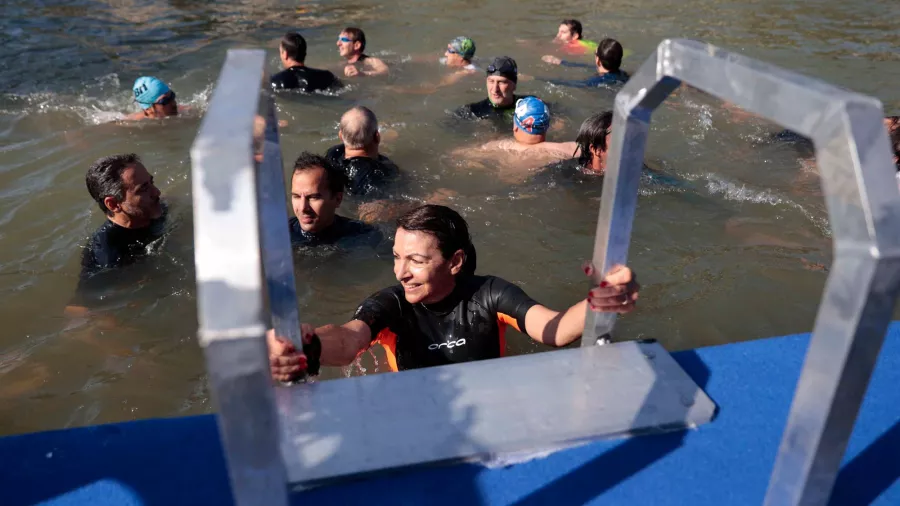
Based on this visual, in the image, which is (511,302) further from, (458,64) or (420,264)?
(458,64)

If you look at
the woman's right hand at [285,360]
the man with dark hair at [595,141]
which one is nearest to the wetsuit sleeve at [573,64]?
the man with dark hair at [595,141]

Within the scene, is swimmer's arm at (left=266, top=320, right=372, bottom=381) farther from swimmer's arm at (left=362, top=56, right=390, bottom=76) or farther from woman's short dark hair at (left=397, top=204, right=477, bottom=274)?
swimmer's arm at (left=362, top=56, right=390, bottom=76)

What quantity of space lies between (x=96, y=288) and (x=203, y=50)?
6880 millimetres

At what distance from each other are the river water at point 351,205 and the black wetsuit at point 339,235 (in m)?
0.11

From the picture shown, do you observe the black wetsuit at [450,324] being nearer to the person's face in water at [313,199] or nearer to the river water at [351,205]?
the river water at [351,205]

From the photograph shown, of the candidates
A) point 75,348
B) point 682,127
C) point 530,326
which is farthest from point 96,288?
point 682,127

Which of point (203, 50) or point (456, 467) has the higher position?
point (456, 467)

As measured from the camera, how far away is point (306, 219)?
4.52m

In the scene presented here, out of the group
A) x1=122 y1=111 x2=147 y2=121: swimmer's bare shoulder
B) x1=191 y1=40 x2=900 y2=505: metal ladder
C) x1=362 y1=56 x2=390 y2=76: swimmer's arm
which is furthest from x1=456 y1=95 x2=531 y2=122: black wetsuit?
x1=191 y1=40 x2=900 y2=505: metal ladder

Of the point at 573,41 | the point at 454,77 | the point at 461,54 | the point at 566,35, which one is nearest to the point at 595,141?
the point at 454,77

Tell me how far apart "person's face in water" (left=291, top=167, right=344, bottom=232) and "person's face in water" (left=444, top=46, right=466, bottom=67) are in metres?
5.32

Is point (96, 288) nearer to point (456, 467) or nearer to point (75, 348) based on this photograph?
point (75, 348)

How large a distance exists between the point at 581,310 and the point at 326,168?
246cm

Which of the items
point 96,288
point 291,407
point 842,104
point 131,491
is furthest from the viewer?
point 96,288
